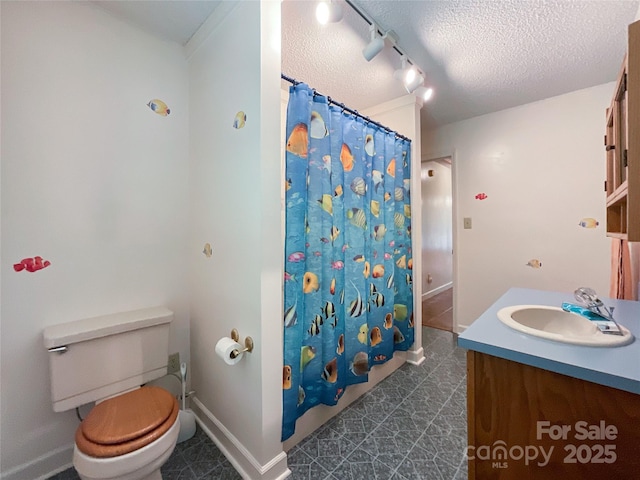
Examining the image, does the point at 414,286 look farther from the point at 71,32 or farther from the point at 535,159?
the point at 71,32

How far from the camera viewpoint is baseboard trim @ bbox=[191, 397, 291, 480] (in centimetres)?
118

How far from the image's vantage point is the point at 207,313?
151 centimetres

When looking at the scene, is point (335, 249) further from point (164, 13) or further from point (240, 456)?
point (164, 13)

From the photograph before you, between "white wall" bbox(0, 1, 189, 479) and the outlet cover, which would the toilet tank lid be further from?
the outlet cover

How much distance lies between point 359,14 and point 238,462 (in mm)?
2403

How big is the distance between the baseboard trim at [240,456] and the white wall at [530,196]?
2.44 meters

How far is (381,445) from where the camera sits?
142 centimetres

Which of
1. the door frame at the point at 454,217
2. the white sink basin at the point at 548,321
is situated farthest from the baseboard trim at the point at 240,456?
the door frame at the point at 454,217

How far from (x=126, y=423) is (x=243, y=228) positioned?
926mm

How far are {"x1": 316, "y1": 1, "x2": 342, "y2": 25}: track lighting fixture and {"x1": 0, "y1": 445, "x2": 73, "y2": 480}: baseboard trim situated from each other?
2.45 m

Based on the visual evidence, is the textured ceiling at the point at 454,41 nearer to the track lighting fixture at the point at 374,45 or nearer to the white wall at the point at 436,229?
the track lighting fixture at the point at 374,45

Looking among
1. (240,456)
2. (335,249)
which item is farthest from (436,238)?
(240,456)

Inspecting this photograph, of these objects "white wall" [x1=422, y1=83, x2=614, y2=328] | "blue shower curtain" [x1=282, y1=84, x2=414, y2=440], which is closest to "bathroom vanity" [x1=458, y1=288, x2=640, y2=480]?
"blue shower curtain" [x1=282, y1=84, x2=414, y2=440]

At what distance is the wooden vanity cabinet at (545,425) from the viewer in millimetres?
677
